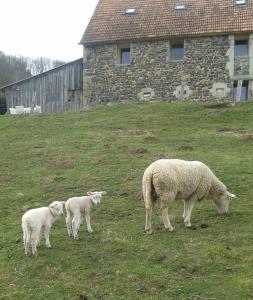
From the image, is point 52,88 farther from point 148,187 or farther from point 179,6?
point 148,187

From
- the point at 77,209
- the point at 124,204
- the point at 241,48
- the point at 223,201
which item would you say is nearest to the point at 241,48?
the point at 241,48

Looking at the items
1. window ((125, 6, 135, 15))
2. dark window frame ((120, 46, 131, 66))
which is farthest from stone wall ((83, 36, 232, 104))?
window ((125, 6, 135, 15))

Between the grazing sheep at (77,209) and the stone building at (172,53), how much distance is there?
23.5m

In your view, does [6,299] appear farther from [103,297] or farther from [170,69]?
[170,69]

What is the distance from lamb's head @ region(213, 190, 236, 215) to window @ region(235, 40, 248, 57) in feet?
75.1

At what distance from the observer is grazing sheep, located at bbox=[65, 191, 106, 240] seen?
37.5ft

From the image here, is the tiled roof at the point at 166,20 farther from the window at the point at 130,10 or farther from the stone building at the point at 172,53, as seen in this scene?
the window at the point at 130,10

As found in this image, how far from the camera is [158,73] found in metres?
34.9

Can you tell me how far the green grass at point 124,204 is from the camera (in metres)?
9.30

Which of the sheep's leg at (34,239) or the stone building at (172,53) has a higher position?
the stone building at (172,53)

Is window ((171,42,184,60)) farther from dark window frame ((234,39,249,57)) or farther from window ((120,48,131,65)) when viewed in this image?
dark window frame ((234,39,249,57))

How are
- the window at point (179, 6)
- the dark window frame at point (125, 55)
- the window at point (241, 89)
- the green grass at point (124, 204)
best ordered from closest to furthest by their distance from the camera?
1. the green grass at point (124, 204)
2. the window at point (241, 89)
3. the dark window frame at point (125, 55)
4. the window at point (179, 6)

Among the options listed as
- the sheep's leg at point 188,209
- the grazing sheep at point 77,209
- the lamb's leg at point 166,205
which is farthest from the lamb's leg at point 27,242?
the sheep's leg at point 188,209

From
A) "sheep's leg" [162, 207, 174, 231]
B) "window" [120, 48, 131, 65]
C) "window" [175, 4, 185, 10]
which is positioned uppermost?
"window" [175, 4, 185, 10]
